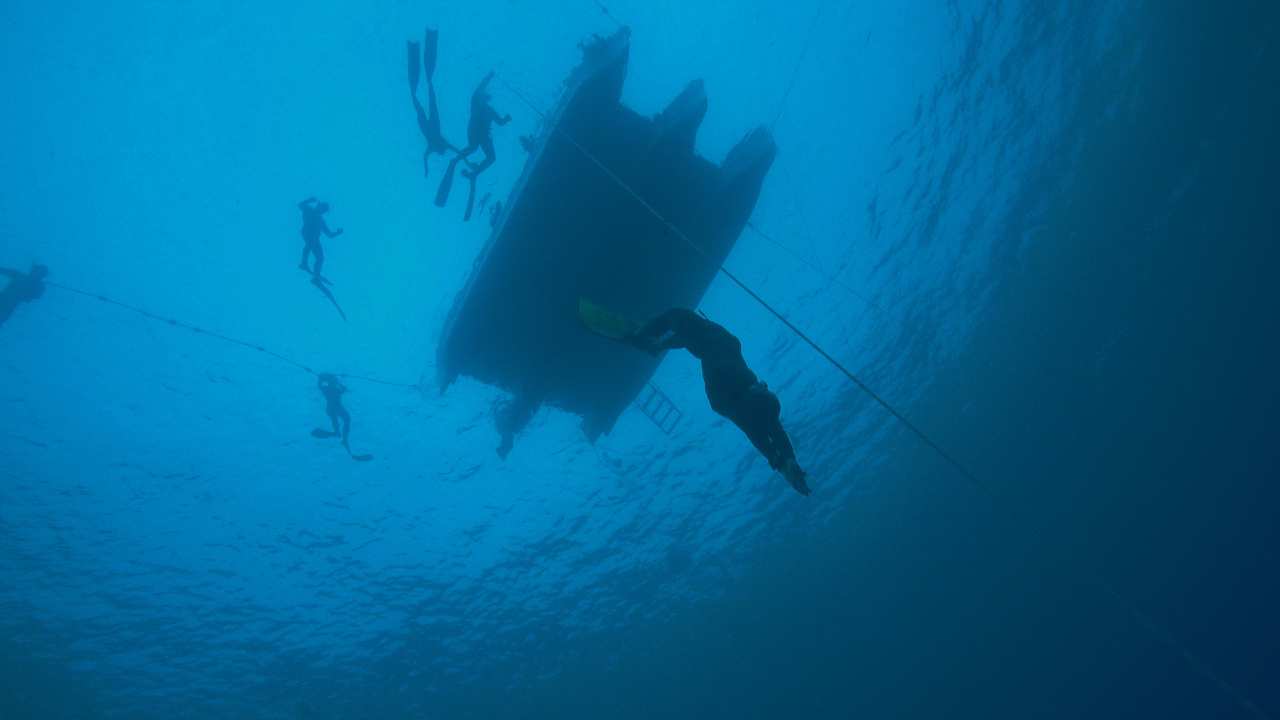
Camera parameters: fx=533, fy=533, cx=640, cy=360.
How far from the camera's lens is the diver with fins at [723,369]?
15.1ft

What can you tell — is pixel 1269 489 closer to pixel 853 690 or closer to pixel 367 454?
pixel 853 690

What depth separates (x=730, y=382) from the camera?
480 cm

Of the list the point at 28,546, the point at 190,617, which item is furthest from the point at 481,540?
the point at 28,546

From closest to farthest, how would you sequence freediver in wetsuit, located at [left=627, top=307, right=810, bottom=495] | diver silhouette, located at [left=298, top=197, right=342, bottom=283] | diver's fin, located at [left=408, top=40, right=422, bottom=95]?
freediver in wetsuit, located at [left=627, top=307, right=810, bottom=495]
diver's fin, located at [left=408, top=40, right=422, bottom=95]
diver silhouette, located at [left=298, top=197, right=342, bottom=283]

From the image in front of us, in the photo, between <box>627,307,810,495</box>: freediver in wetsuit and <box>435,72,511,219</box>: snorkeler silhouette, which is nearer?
<box>627,307,810,495</box>: freediver in wetsuit

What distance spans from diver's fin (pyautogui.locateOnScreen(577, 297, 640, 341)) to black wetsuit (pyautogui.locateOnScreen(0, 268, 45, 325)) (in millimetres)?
13890

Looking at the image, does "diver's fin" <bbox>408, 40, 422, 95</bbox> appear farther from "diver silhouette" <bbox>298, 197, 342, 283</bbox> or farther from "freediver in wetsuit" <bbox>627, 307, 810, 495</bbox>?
"freediver in wetsuit" <bbox>627, 307, 810, 495</bbox>

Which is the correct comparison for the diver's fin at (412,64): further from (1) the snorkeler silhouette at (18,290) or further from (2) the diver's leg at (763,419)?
(1) the snorkeler silhouette at (18,290)

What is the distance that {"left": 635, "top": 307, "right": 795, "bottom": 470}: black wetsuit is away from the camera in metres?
4.61

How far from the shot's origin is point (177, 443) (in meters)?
16.4

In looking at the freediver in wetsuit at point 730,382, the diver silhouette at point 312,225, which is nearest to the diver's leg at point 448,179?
the diver silhouette at point 312,225

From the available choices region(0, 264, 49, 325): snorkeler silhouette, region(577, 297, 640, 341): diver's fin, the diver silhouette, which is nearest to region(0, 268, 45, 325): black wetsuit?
region(0, 264, 49, 325): snorkeler silhouette

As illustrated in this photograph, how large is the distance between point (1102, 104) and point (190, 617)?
34535mm

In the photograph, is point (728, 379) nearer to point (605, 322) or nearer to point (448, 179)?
point (605, 322)
